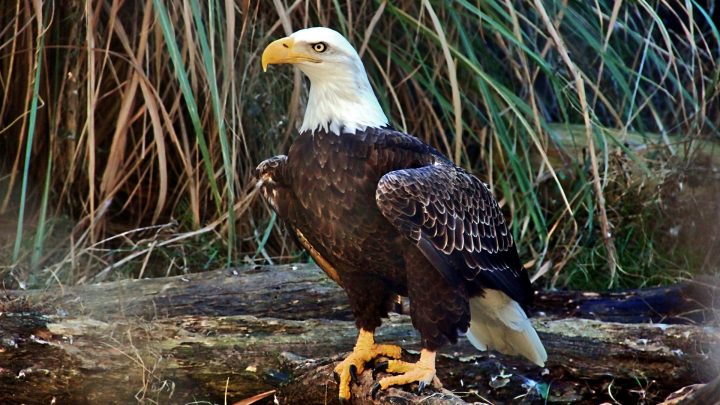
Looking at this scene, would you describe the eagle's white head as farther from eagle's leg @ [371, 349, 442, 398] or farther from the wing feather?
eagle's leg @ [371, 349, 442, 398]

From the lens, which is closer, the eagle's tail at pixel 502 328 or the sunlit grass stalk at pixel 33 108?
the eagle's tail at pixel 502 328

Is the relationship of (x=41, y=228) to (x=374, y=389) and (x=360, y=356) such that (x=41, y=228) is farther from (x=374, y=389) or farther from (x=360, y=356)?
(x=374, y=389)

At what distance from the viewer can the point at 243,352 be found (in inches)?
146

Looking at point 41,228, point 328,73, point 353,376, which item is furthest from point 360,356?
point 41,228

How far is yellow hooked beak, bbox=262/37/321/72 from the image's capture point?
11.2ft

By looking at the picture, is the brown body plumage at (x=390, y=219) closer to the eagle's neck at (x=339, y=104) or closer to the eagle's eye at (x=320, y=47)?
the eagle's neck at (x=339, y=104)

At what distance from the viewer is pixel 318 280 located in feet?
14.0

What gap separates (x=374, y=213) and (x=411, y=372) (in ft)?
1.75

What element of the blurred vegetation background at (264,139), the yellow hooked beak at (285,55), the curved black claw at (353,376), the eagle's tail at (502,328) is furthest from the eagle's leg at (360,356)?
the blurred vegetation background at (264,139)

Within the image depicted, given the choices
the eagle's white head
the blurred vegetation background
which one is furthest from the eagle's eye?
the blurred vegetation background

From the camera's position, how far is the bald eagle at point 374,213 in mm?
3314

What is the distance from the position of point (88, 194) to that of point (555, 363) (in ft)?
7.68

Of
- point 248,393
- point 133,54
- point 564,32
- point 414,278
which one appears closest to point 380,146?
point 414,278

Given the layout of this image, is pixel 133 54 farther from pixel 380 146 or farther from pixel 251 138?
pixel 380 146
